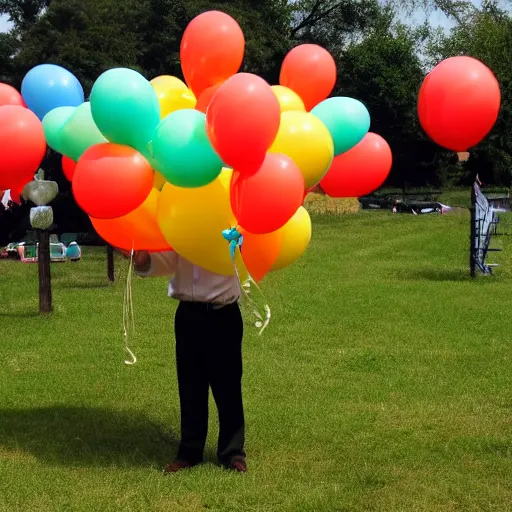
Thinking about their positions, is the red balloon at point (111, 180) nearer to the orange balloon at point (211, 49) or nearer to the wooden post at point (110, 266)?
the orange balloon at point (211, 49)

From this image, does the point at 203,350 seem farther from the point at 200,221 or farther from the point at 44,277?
the point at 44,277

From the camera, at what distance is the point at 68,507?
15.0 ft

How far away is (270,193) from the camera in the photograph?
13.2ft

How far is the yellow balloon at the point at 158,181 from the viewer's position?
15.0ft

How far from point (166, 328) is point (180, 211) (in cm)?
575

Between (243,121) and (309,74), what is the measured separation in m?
1.20

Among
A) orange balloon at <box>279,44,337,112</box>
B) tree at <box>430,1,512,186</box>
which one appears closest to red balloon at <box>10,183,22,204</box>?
orange balloon at <box>279,44,337,112</box>

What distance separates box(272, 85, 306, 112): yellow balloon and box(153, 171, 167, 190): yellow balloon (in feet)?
2.26

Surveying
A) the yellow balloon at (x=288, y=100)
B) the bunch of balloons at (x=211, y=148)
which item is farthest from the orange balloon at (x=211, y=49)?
the yellow balloon at (x=288, y=100)

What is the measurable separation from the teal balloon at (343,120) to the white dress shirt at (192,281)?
890 millimetres

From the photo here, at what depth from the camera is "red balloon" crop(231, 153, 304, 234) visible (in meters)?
4.04

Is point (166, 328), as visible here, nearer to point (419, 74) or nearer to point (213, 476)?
point (213, 476)

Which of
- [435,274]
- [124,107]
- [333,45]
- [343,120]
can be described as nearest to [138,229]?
[124,107]

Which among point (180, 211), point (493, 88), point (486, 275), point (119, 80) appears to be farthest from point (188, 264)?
point (486, 275)
